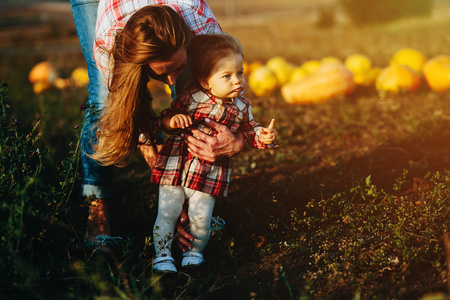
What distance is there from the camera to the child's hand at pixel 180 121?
2.56 metres

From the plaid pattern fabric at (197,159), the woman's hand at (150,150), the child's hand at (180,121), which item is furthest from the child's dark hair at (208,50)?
the woman's hand at (150,150)

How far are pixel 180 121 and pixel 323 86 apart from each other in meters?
3.08

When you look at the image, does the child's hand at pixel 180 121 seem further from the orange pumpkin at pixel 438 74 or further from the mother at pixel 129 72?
the orange pumpkin at pixel 438 74

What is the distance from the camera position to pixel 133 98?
2561 mm

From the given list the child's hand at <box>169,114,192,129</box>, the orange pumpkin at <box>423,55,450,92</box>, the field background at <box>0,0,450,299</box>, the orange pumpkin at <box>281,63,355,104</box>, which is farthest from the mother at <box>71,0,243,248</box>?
the orange pumpkin at <box>423,55,450,92</box>

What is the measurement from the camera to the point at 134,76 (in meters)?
2.49

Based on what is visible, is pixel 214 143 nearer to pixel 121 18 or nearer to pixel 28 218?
pixel 121 18

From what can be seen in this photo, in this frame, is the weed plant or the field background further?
the field background

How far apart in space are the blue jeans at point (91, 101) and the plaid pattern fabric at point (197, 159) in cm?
44

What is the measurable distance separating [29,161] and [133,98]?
0.65 m

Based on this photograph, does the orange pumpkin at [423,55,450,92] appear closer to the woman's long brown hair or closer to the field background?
the field background

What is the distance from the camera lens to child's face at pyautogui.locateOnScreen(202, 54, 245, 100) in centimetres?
254

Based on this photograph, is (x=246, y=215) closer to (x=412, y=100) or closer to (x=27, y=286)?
(x=27, y=286)

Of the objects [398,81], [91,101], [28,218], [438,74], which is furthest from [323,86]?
[28,218]
